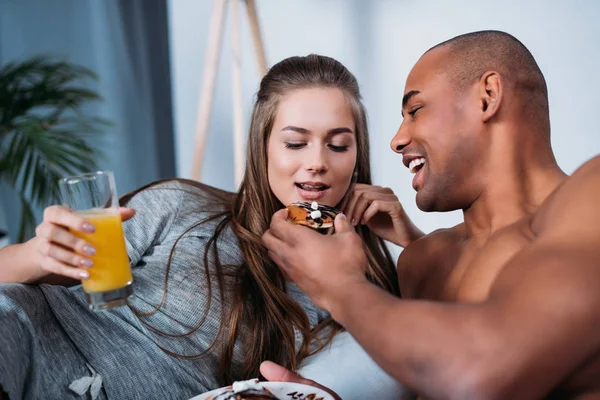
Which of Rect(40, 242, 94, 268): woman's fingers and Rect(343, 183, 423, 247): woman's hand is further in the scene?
Rect(343, 183, 423, 247): woman's hand

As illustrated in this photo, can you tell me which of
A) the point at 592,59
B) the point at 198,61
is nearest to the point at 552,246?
the point at 592,59

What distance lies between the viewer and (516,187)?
3.67ft

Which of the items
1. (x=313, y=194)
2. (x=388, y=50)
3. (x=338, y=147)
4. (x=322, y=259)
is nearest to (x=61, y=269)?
(x=322, y=259)

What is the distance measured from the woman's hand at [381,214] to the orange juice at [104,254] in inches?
27.1

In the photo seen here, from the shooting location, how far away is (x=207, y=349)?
1.52m

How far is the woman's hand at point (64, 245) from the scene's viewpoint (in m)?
1.16

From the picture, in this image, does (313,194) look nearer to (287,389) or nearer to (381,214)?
(381,214)

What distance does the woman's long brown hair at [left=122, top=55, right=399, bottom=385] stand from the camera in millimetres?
1564

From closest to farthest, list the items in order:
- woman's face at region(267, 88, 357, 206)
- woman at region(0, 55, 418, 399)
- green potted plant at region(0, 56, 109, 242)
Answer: woman at region(0, 55, 418, 399) → woman's face at region(267, 88, 357, 206) → green potted plant at region(0, 56, 109, 242)

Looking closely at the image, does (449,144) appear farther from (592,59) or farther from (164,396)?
(592,59)

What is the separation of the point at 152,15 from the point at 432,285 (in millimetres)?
2643

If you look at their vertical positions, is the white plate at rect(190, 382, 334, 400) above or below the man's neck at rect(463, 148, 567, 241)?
below

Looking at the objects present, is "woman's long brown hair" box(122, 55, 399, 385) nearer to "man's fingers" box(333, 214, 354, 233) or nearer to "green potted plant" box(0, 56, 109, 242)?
"man's fingers" box(333, 214, 354, 233)

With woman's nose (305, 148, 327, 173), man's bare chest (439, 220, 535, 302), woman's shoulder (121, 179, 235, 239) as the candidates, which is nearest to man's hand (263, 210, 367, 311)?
man's bare chest (439, 220, 535, 302)
